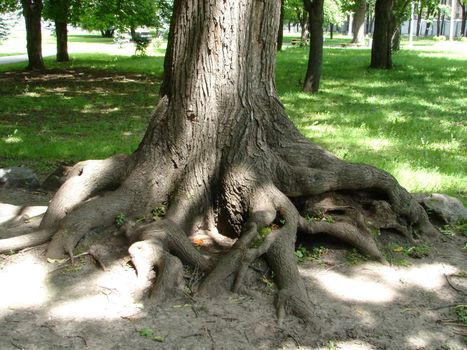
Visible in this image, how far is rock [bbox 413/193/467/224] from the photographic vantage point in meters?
5.98

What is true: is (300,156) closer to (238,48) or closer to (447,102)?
(238,48)

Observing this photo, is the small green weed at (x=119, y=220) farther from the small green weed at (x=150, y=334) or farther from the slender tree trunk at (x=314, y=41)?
the slender tree trunk at (x=314, y=41)

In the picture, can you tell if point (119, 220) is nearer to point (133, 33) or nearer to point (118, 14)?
point (118, 14)

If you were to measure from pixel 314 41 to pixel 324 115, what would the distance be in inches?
143

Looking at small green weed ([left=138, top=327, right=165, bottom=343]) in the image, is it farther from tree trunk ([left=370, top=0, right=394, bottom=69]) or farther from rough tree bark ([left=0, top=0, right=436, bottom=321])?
tree trunk ([left=370, top=0, right=394, bottom=69])

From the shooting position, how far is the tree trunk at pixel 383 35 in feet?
67.3

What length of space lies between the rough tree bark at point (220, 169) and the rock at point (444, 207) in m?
0.66

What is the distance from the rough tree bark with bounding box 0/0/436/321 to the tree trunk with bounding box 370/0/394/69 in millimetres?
16304

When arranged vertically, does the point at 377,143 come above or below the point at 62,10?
below

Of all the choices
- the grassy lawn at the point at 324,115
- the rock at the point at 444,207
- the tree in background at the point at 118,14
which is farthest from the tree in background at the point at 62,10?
the rock at the point at 444,207

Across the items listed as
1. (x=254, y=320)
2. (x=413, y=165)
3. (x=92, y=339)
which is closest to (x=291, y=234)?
(x=254, y=320)

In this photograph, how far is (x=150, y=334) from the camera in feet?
12.2

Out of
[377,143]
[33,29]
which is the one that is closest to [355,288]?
[377,143]

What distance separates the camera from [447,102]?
1424cm
